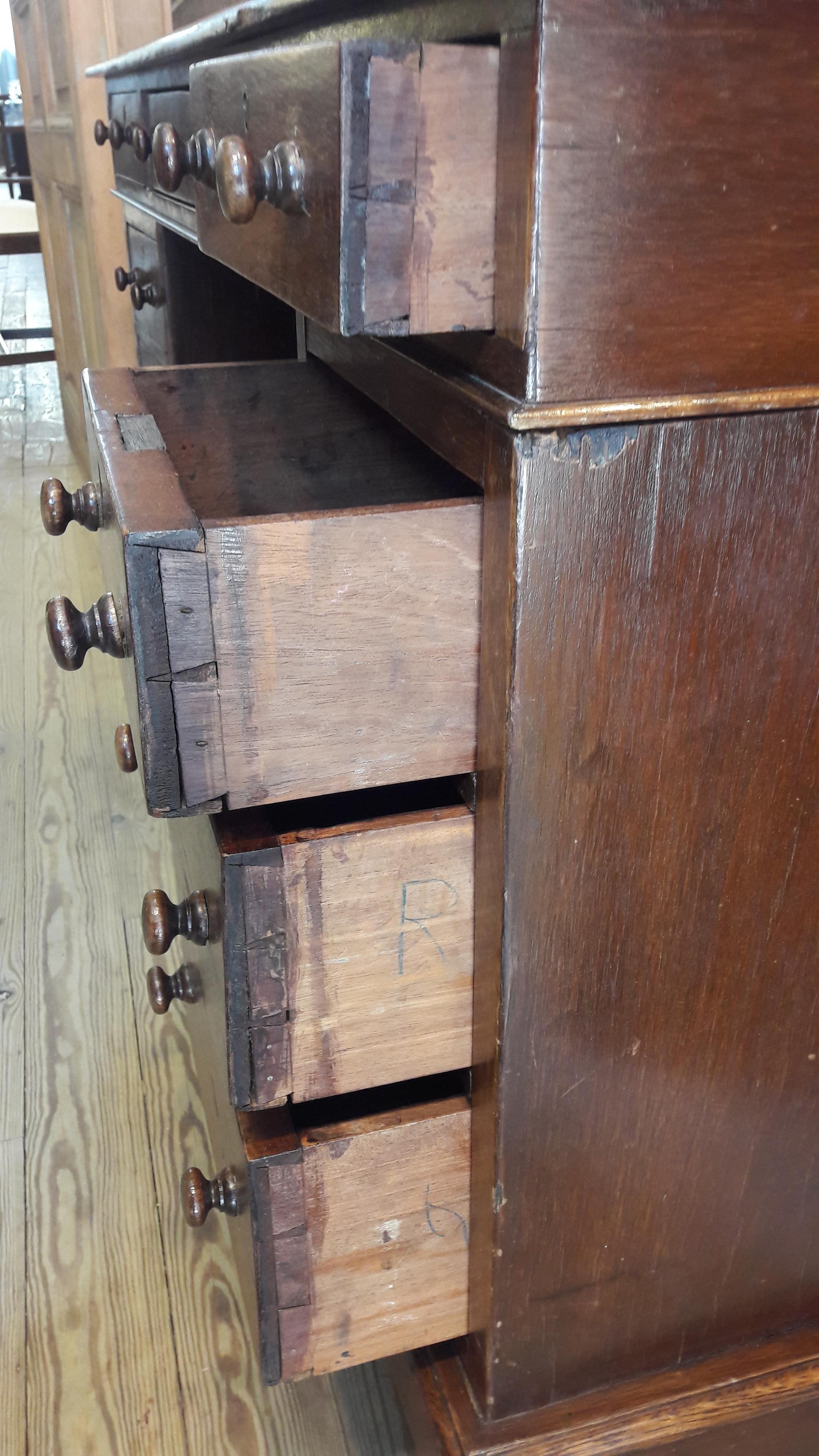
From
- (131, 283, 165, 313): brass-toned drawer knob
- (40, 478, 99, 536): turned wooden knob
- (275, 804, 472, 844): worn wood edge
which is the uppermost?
(131, 283, 165, 313): brass-toned drawer knob

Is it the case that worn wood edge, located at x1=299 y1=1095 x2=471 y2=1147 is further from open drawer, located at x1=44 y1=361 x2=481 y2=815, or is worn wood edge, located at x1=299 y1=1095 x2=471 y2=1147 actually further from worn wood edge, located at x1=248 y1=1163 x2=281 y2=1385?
open drawer, located at x1=44 y1=361 x2=481 y2=815

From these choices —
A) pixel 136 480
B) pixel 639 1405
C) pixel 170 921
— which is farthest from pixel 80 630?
pixel 639 1405

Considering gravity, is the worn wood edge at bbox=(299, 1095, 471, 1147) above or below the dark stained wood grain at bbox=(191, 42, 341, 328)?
below

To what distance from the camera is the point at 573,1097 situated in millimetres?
570

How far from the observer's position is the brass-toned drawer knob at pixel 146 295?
108 centimetres

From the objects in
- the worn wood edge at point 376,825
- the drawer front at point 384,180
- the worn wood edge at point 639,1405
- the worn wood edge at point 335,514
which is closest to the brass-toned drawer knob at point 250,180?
the drawer front at point 384,180

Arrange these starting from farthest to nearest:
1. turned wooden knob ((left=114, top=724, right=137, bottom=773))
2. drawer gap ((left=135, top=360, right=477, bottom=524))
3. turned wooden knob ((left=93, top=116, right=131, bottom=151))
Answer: turned wooden knob ((left=93, top=116, right=131, bottom=151)), drawer gap ((left=135, top=360, right=477, bottom=524)), turned wooden knob ((left=114, top=724, right=137, bottom=773))

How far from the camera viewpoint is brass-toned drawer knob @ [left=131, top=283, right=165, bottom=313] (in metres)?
1.08

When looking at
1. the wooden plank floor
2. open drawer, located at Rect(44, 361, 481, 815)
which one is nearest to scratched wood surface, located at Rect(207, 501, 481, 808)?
open drawer, located at Rect(44, 361, 481, 815)

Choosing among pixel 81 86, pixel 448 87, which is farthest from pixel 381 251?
pixel 81 86

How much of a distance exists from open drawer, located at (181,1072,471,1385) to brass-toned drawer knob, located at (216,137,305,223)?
1.42 feet

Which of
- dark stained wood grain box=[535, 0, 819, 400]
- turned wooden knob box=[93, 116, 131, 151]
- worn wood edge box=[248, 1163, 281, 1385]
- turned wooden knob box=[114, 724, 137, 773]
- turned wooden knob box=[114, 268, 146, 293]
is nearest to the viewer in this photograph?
dark stained wood grain box=[535, 0, 819, 400]

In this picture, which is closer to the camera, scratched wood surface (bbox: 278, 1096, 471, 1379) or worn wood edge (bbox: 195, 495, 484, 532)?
worn wood edge (bbox: 195, 495, 484, 532)

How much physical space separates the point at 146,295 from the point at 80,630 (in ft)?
2.28
